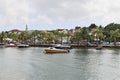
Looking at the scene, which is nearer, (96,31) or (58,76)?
(58,76)

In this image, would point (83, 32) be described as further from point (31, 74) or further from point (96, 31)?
point (31, 74)

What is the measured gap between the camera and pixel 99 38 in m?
192

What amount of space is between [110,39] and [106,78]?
144m

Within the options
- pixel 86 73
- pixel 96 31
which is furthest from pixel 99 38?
pixel 86 73

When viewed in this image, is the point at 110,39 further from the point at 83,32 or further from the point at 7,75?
the point at 7,75

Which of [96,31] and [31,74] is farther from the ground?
[96,31]

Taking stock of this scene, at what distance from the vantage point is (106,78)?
5262cm

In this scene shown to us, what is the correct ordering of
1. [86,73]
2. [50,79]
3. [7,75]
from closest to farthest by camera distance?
[50,79]
[7,75]
[86,73]

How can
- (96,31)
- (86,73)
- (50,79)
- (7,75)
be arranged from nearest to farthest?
(50,79), (7,75), (86,73), (96,31)

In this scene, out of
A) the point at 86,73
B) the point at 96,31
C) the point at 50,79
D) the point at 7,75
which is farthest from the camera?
the point at 96,31

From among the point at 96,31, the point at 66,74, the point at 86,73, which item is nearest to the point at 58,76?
the point at 66,74

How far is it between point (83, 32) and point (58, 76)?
139364 mm

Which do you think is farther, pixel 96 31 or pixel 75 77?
pixel 96 31

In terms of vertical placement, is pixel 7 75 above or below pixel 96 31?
below
